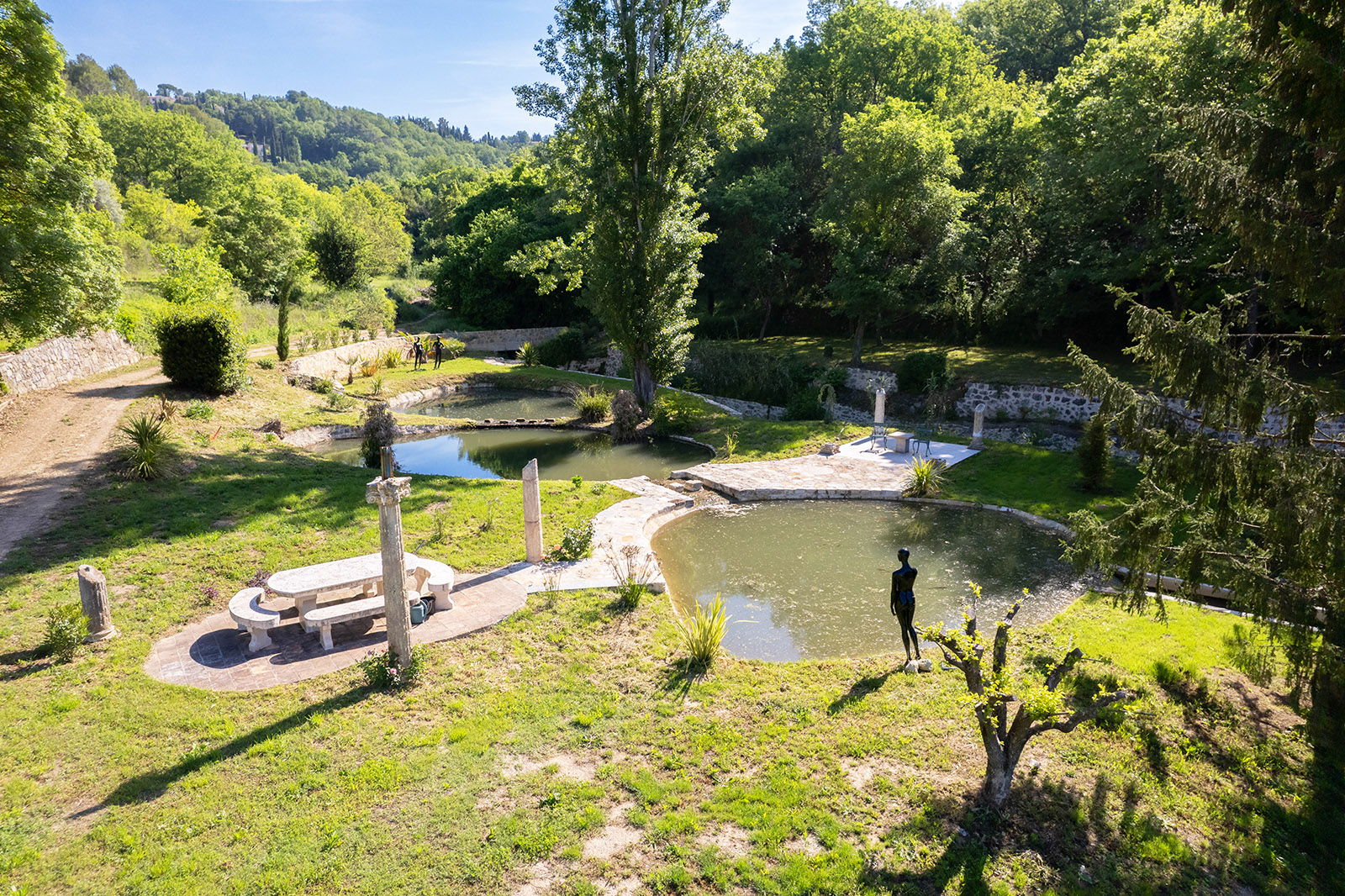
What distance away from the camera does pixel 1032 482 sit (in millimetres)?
15719

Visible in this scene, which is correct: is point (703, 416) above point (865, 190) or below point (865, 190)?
below

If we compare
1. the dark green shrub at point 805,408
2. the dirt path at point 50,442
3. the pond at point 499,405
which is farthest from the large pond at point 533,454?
the dirt path at point 50,442

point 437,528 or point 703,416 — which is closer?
point 437,528

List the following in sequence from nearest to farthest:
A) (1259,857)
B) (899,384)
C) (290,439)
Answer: (1259,857) → (290,439) → (899,384)

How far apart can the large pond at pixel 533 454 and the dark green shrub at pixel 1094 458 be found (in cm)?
924

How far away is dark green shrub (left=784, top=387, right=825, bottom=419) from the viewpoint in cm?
2255

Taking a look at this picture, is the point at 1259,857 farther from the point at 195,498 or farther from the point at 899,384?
the point at 899,384

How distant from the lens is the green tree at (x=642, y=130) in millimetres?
20844

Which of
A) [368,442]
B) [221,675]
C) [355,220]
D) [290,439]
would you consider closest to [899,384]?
[368,442]

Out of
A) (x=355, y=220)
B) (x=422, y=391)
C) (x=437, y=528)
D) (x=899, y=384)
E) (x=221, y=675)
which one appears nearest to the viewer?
(x=221, y=675)

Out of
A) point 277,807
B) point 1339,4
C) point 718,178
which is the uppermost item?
point 718,178

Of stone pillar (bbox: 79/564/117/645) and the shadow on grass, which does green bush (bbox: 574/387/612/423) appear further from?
the shadow on grass

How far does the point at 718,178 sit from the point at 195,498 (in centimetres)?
3121

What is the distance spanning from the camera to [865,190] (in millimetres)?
25578
